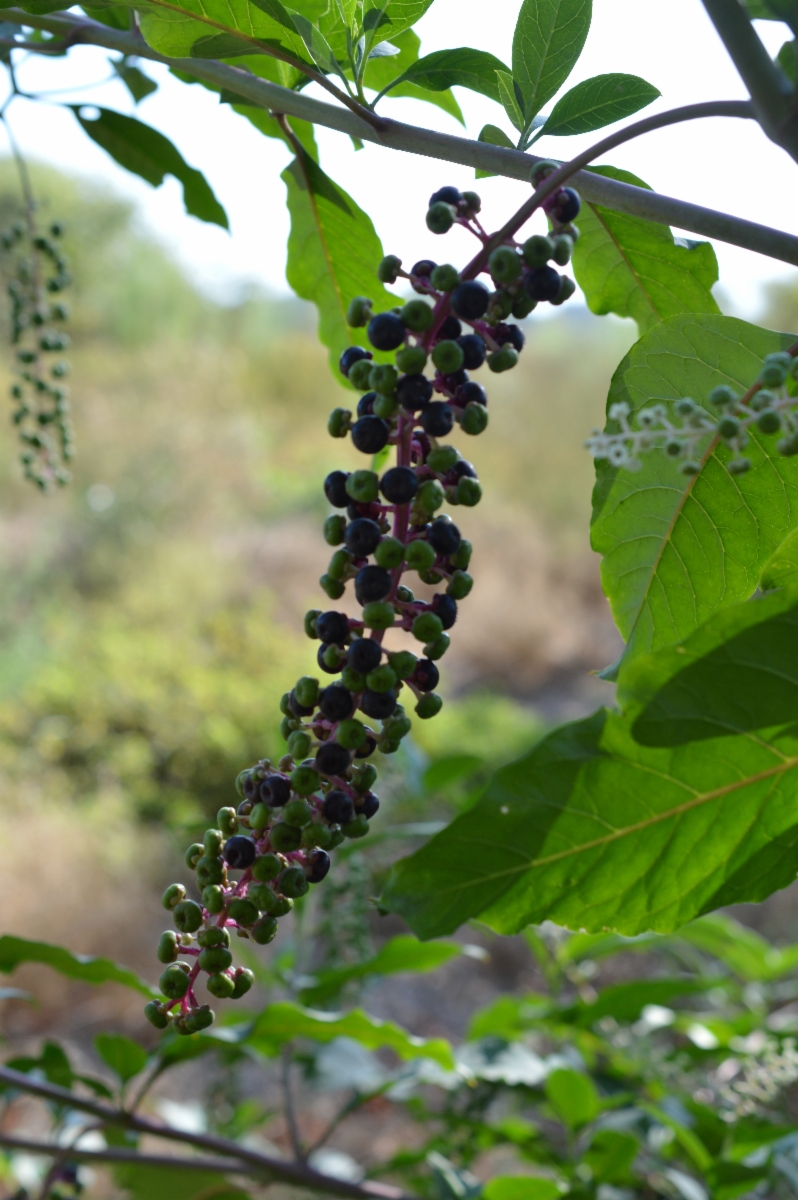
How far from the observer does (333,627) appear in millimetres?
385

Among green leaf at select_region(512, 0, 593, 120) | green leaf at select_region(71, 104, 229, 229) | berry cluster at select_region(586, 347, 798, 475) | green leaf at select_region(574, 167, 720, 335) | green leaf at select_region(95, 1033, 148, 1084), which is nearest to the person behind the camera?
berry cluster at select_region(586, 347, 798, 475)

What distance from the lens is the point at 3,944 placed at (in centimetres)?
83

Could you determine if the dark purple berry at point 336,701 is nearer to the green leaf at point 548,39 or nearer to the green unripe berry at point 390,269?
the green unripe berry at point 390,269

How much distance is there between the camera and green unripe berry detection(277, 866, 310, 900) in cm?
37

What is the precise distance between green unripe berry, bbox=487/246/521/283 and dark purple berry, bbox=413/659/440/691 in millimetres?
160

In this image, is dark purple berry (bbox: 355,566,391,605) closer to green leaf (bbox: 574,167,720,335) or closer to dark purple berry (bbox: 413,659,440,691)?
dark purple berry (bbox: 413,659,440,691)

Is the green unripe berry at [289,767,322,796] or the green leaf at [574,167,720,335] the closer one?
the green unripe berry at [289,767,322,796]

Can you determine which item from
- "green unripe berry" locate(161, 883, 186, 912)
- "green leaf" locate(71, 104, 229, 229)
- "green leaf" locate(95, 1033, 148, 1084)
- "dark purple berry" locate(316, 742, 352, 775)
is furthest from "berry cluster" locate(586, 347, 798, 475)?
"green leaf" locate(95, 1033, 148, 1084)

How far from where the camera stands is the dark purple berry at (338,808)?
0.37 meters

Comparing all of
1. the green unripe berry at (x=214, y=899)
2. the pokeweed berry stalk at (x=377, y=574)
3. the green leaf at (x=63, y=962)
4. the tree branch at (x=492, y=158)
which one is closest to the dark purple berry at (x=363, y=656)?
the pokeweed berry stalk at (x=377, y=574)

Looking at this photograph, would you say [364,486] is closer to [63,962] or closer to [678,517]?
[678,517]

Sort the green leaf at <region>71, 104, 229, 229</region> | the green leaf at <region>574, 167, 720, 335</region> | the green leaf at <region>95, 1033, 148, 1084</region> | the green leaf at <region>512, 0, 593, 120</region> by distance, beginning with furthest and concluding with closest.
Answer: the green leaf at <region>95, 1033, 148, 1084</region> → the green leaf at <region>71, 104, 229, 229</region> → the green leaf at <region>574, 167, 720, 335</region> → the green leaf at <region>512, 0, 593, 120</region>

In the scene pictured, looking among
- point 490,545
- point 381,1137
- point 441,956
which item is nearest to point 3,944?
point 441,956

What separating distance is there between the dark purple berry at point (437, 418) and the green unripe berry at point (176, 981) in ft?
0.77
